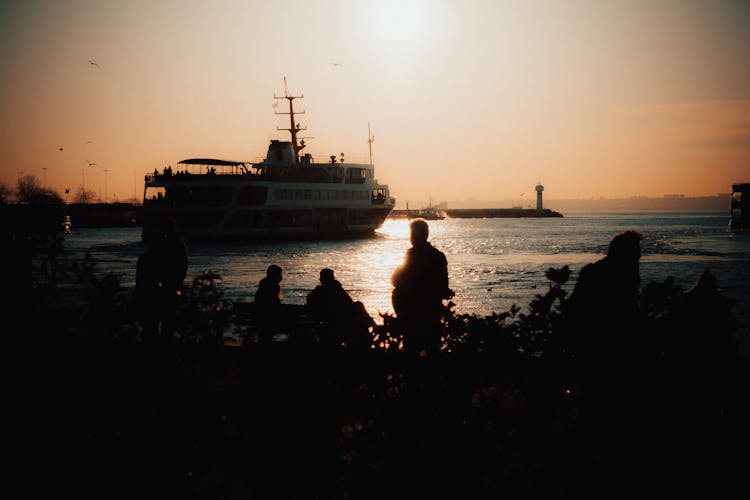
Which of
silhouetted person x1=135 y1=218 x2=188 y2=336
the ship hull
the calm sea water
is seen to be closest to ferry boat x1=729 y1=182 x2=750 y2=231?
the calm sea water

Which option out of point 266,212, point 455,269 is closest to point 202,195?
point 266,212

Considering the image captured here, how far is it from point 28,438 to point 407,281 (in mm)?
3150

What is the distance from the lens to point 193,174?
5506cm

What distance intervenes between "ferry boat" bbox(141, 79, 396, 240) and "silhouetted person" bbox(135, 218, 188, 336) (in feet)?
140

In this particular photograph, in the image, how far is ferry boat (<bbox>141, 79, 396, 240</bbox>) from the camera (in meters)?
55.0

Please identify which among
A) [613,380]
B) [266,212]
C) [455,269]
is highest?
[266,212]

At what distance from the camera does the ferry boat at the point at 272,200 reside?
5500 centimetres

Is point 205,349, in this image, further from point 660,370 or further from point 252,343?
point 660,370

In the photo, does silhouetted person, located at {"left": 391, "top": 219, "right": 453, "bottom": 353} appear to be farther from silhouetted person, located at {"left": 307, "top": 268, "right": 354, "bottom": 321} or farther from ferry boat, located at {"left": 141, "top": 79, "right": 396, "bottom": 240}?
ferry boat, located at {"left": 141, "top": 79, "right": 396, "bottom": 240}

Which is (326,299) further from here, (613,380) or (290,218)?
(290,218)

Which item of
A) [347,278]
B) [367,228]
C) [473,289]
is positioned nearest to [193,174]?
[367,228]

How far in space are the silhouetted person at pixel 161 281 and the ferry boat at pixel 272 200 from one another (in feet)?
140

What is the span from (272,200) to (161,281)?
52.9 metres

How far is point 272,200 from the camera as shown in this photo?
192ft
